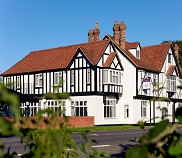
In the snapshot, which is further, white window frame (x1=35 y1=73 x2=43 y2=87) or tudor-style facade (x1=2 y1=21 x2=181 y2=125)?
white window frame (x1=35 y1=73 x2=43 y2=87)

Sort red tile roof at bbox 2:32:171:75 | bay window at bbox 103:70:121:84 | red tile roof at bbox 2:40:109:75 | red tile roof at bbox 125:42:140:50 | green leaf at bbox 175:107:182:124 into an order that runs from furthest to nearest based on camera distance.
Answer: red tile roof at bbox 125:42:140:50, red tile roof at bbox 2:32:171:75, red tile roof at bbox 2:40:109:75, bay window at bbox 103:70:121:84, green leaf at bbox 175:107:182:124

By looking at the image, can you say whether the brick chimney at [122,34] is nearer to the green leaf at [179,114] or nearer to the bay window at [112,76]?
the bay window at [112,76]

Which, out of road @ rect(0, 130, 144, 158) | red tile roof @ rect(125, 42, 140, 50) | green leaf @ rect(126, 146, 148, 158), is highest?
red tile roof @ rect(125, 42, 140, 50)

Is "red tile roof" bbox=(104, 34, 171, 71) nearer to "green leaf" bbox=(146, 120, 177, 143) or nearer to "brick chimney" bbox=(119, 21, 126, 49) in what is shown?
"brick chimney" bbox=(119, 21, 126, 49)

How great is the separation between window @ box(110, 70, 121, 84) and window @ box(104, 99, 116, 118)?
6.56 feet

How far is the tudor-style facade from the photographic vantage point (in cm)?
3984

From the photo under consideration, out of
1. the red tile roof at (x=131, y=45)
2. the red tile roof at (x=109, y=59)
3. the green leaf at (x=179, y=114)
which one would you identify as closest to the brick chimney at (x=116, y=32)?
the red tile roof at (x=131, y=45)

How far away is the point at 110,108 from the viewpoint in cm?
4209

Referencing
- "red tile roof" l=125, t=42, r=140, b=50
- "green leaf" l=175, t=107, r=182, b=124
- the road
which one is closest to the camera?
"green leaf" l=175, t=107, r=182, b=124

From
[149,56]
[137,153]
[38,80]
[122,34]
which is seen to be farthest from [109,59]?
[137,153]

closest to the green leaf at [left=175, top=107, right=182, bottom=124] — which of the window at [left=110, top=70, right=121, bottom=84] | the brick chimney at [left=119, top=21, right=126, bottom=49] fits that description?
the window at [left=110, top=70, right=121, bottom=84]

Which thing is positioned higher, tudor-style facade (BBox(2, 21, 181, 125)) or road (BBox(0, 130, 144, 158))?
tudor-style facade (BBox(2, 21, 181, 125))

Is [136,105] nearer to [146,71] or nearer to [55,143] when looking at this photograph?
[146,71]

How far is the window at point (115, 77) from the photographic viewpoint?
40781 mm
